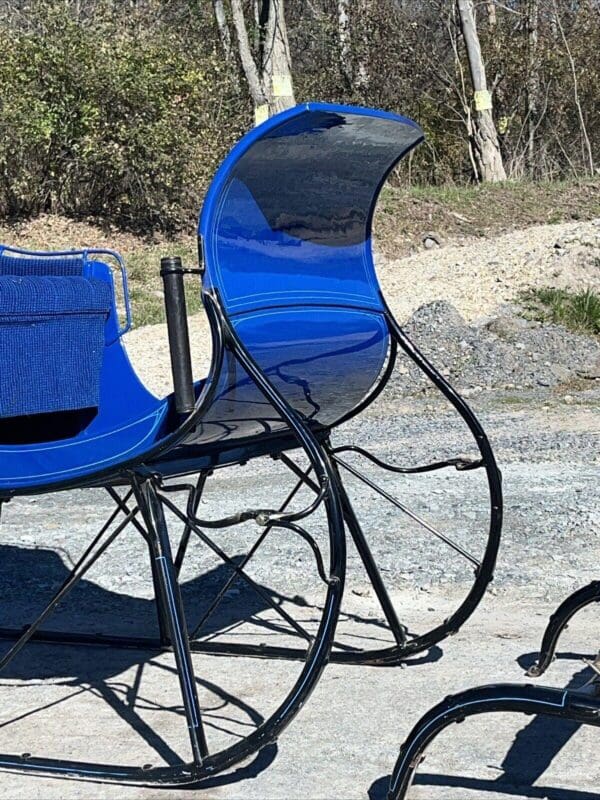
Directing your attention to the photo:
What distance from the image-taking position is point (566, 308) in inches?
476

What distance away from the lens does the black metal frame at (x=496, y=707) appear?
8.56 feet

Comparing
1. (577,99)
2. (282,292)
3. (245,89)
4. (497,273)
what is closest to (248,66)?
(245,89)

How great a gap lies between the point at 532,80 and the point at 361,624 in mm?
20619

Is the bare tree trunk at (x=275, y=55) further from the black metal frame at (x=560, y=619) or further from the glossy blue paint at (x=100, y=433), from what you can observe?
the black metal frame at (x=560, y=619)

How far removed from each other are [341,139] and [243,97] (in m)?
18.9

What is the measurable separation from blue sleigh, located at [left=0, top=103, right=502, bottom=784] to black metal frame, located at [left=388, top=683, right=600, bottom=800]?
0.96ft

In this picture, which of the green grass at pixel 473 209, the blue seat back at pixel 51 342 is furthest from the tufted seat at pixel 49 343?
the green grass at pixel 473 209

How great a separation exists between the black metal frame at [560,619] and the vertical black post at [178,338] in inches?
49.1

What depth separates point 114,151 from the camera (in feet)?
58.2

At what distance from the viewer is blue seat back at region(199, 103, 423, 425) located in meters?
3.07

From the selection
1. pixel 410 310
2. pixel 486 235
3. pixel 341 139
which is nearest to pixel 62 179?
pixel 486 235

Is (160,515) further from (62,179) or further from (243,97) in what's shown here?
(243,97)

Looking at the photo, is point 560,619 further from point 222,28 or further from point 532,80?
point 222,28

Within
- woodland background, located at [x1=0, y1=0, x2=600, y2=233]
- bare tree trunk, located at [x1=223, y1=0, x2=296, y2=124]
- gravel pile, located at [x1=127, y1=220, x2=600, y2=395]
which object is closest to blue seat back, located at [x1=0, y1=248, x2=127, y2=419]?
gravel pile, located at [x1=127, y1=220, x2=600, y2=395]
